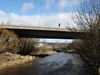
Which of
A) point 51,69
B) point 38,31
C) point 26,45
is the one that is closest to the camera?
point 51,69

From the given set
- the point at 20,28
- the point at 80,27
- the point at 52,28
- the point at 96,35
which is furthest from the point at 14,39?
the point at 96,35

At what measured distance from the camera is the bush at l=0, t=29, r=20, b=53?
6843 centimetres

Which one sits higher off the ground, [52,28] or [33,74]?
[52,28]

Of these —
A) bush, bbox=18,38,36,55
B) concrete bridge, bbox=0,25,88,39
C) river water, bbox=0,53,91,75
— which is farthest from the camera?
bush, bbox=18,38,36,55

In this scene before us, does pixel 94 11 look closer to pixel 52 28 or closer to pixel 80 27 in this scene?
pixel 80 27

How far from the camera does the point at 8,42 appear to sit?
7106 centimetres

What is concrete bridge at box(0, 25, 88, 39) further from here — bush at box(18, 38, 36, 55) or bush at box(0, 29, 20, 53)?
bush at box(0, 29, 20, 53)

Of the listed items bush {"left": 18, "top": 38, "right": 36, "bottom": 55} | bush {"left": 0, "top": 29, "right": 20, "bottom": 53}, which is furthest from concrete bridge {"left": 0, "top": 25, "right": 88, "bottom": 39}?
bush {"left": 0, "top": 29, "right": 20, "bottom": 53}

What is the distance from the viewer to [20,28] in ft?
264

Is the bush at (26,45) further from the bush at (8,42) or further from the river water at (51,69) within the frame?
the river water at (51,69)

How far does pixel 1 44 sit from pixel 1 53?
317 cm

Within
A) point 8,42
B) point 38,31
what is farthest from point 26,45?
point 8,42

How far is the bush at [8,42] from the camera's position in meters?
68.4

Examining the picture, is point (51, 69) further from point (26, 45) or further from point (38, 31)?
point (26, 45)
